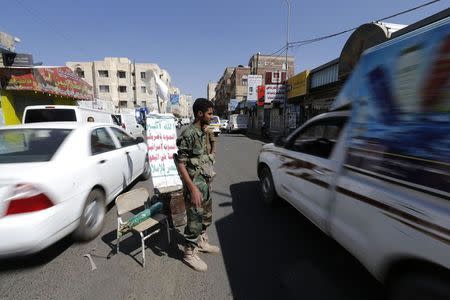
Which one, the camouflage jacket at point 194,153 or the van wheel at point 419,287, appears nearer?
the van wheel at point 419,287

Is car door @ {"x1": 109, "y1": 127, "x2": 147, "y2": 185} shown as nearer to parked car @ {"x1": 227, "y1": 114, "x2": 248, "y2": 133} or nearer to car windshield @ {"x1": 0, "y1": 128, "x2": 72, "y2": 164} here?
car windshield @ {"x1": 0, "y1": 128, "x2": 72, "y2": 164}

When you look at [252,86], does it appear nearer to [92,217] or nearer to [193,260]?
[92,217]

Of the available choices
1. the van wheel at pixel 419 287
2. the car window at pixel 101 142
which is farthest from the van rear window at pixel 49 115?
the van wheel at pixel 419 287

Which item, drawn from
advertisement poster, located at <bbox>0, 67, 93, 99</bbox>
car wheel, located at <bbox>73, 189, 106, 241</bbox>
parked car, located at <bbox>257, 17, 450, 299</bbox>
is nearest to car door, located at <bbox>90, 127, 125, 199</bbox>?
car wheel, located at <bbox>73, 189, 106, 241</bbox>

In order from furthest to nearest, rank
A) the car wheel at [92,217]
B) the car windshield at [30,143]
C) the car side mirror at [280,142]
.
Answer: the car side mirror at [280,142]
the car wheel at [92,217]
the car windshield at [30,143]

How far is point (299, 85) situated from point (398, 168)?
16.9m

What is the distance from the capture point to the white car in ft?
8.06

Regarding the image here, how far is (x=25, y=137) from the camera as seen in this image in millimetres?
3480

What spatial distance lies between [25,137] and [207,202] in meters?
2.74

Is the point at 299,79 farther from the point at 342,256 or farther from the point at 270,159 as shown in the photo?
the point at 342,256

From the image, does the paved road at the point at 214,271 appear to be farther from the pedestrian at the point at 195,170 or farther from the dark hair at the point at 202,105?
the dark hair at the point at 202,105

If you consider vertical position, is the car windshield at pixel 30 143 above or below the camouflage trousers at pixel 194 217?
above

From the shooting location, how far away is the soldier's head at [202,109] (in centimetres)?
281

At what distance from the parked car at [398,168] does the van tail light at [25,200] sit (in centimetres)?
301
